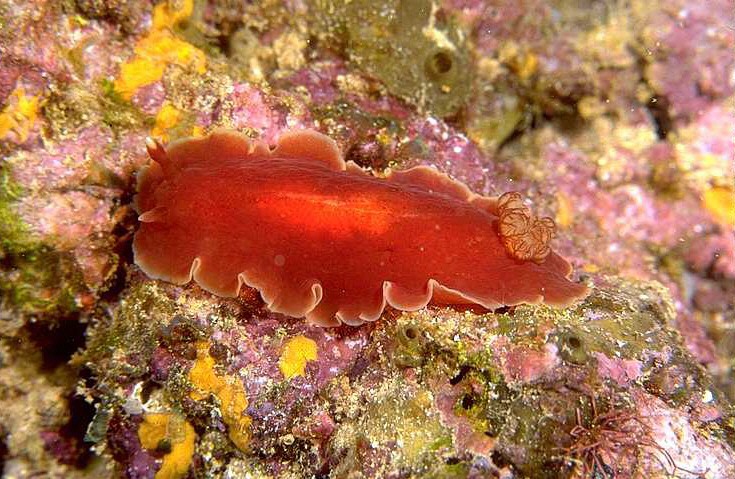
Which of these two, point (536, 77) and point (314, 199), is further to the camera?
point (536, 77)

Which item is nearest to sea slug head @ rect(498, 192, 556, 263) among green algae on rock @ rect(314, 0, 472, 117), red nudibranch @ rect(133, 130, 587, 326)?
red nudibranch @ rect(133, 130, 587, 326)

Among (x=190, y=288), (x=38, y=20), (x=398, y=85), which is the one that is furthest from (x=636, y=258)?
(x=38, y=20)

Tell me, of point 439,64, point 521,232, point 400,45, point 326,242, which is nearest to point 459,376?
point 521,232

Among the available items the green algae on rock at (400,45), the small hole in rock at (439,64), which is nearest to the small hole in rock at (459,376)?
the green algae on rock at (400,45)

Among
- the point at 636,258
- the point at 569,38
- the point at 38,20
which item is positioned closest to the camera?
the point at 38,20

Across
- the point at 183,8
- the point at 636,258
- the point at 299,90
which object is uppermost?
the point at 183,8

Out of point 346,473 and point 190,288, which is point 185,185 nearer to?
point 190,288

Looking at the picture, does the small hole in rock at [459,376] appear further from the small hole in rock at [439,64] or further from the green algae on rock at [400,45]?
the small hole in rock at [439,64]

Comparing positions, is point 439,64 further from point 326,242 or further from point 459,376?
point 459,376
